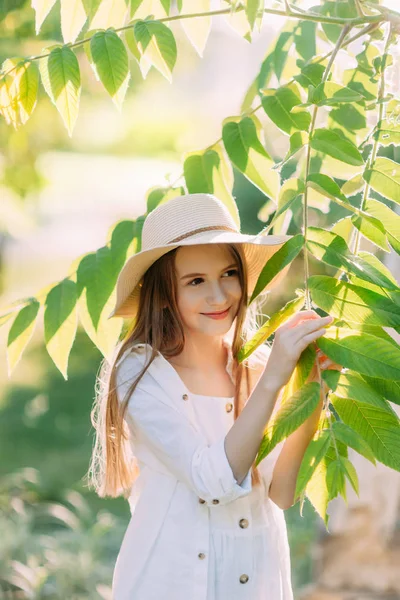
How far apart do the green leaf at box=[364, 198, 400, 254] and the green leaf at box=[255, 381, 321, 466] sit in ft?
0.80

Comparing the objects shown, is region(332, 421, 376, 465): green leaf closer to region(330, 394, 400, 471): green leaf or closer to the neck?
region(330, 394, 400, 471): green leaf

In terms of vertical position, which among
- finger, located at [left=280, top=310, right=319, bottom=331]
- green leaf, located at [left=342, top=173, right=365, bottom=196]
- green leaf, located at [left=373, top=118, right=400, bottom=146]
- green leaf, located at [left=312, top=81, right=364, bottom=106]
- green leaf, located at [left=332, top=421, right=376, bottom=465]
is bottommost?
green leaf, located at [left=332, top=421, right=376, bottom=465]

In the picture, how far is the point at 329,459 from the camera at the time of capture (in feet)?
3.61

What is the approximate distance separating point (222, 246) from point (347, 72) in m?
0.41

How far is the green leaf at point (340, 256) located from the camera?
3.67ft

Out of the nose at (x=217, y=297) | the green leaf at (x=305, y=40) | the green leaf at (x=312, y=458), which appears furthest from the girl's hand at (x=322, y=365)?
the green leaf at (x=305, y=40)

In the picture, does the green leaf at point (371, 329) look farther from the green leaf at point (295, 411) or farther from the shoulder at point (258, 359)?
the shoulder at point (258, 359)

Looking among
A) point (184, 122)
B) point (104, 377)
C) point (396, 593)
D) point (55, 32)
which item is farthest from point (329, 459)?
point (184, 122)

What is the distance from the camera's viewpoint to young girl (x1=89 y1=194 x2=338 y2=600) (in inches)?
60.7

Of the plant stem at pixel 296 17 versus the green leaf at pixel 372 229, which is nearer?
the green leaf at pixel 372 229

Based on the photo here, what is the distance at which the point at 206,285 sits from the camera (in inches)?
62.1

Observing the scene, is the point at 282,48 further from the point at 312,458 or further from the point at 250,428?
the point at 312,458

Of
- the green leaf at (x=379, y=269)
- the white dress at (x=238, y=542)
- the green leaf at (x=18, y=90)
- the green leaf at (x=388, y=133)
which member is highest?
the green leaf at (x=18, y=90)

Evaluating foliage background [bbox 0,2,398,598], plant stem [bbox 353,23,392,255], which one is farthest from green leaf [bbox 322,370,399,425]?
foliage background [bbox 0,2,398,598]
